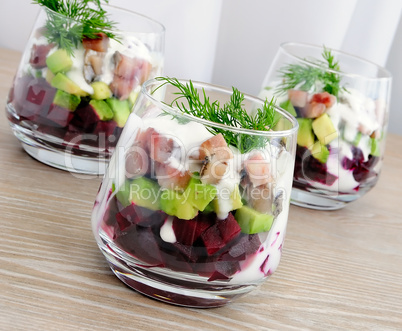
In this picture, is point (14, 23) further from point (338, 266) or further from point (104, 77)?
point (338, 266)

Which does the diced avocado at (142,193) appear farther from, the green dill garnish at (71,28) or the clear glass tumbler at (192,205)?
the green dill garnish at (71,28)

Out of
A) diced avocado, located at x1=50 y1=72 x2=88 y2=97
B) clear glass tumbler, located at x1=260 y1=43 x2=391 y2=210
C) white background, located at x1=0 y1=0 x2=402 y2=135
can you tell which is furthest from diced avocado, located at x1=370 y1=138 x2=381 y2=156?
white background, located at x1=0 y1=0 x2=402 y2=135

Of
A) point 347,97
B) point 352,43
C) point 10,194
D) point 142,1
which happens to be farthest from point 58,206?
point 352,43

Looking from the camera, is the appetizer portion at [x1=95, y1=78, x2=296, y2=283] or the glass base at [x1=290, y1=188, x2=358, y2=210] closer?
the appetizer portion at [x1=95, y1=78, x2=296, y2=283]

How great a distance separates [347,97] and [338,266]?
0.89 feet

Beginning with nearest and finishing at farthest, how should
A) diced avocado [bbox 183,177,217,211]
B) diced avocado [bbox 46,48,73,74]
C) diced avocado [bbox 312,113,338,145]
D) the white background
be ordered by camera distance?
diced avocado [bbox 183,177,217,211] → diced avocado [bbox 46,48,73,74] → diced avocado [bbox 312,113,338,145] → the white background

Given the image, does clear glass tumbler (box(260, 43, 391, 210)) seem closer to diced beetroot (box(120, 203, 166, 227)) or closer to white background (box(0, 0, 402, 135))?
diced beetroot (box(120, 203, 166, 227))

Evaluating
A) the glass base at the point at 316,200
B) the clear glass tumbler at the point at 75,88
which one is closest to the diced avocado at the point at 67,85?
the clear glass tumbler at the point at 75,88

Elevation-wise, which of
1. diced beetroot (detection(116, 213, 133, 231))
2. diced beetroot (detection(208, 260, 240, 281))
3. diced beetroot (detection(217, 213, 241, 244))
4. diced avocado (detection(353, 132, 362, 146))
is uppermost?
diced beetroot (detection(217, 213, 241, 244))

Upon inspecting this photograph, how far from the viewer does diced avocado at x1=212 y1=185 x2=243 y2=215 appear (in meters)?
0.55

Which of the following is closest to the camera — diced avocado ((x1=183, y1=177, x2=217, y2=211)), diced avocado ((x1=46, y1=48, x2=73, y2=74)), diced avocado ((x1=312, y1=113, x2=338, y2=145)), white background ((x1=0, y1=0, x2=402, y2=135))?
diced avocado ((x1=183, y1=177, x2=217, y2=211))

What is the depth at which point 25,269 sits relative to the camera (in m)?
0.62

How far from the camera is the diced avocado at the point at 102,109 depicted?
0.83 meters

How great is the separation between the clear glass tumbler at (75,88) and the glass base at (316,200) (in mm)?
316
